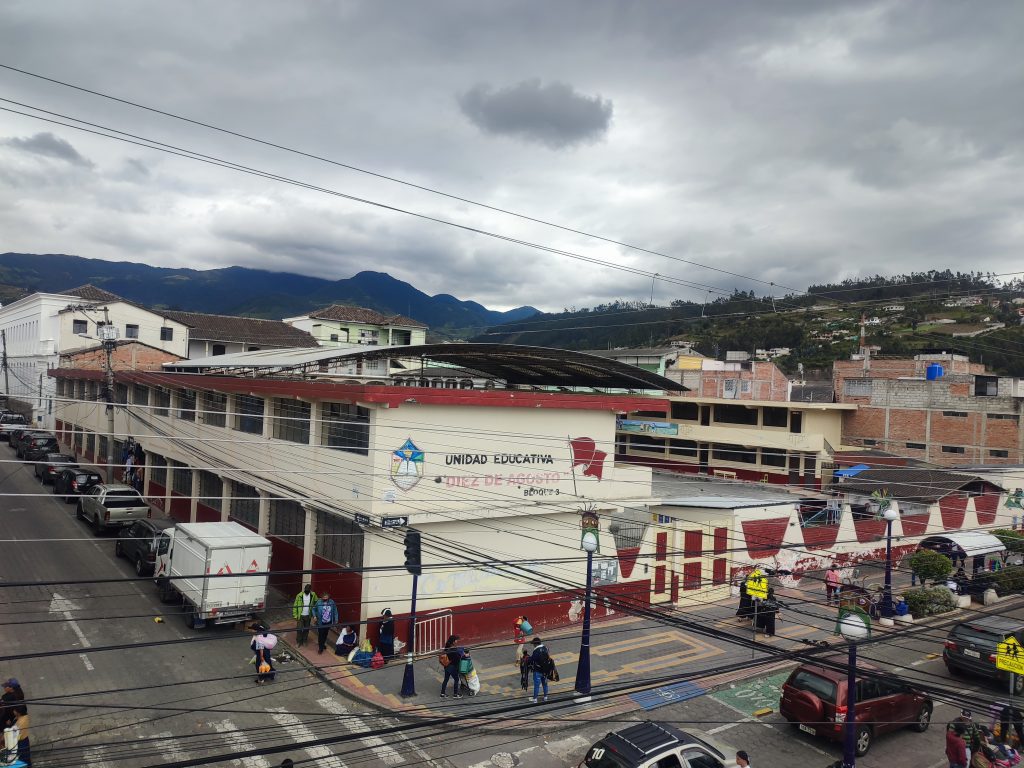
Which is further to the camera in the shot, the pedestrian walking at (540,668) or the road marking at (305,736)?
the pedestrian walking at (540,668)

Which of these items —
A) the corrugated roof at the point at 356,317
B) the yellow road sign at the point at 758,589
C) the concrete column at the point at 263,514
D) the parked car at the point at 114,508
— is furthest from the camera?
the corrugated roof at the point at 356,317

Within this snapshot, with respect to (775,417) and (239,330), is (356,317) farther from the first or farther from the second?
(775,417)

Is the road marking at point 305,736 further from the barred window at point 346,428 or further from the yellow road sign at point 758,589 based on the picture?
the yellow road sign at point 758,589

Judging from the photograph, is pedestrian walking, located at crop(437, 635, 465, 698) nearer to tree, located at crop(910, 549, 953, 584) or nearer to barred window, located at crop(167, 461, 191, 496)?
barred window, located at crop(167, 461, 191, 496)

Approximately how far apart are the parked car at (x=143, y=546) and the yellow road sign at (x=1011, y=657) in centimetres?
1924

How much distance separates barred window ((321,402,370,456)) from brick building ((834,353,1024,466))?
31398 mm

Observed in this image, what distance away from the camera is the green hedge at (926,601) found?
1952cm

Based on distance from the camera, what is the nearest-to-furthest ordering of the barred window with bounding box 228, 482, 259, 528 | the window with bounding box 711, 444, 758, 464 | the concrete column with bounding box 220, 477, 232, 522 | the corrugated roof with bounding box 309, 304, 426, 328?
the barred window with bounding box 228, 482, 259, 528 < the concrete column with bounding box 220, 477, 232, 522 < the window with bounding box 711, 444, 758, 464 < the corrugated roof with bounding box 309, 304, 426, 328

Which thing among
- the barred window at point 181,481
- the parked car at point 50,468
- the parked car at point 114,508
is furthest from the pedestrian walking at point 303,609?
the parked car at point 50,468

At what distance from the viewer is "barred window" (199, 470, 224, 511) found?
74.0ft

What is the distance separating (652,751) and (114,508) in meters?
19.2

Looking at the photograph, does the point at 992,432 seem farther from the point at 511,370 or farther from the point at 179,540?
the point at 179,540

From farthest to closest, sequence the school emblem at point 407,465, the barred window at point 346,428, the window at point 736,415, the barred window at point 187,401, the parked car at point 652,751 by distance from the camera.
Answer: the window at point 736,415 < the barred window at point 187,401 < the barred window at point 346,428 < the school emblem at point 407,465 < the parked car at point 652,751

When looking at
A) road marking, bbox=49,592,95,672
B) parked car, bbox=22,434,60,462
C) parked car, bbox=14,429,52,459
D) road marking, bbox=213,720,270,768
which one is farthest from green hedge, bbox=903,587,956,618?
parked car, bbox=14,429,52,459
